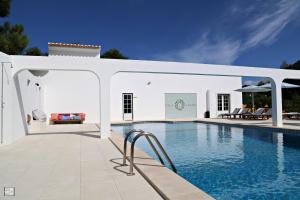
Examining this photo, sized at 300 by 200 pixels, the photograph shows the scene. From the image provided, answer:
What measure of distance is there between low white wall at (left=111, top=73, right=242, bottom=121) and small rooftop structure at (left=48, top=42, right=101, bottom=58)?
2714 mm

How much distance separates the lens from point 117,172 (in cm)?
434

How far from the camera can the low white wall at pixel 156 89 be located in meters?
18.1

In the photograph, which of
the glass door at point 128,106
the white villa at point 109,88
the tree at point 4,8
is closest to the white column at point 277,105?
the white villa at point 109,88

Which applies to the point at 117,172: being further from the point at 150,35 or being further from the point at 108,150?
the point at 150,35

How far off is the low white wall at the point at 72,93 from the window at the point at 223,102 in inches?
444

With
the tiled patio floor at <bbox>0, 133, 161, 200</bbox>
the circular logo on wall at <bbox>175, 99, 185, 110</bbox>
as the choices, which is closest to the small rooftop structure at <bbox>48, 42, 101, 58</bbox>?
the circular logo on wall at <bbox>175, 99, 185, 110</bbox>

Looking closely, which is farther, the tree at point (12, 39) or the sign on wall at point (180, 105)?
the sign on wall at point (180, 105)

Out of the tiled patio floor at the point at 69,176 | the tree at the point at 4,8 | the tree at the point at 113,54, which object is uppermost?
the tree at the point at 113,54

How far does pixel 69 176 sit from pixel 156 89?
1535 centimetres

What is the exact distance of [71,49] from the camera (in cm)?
1727

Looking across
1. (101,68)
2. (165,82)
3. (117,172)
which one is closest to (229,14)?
(165,82)

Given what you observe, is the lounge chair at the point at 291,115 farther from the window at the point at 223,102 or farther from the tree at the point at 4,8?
the tree at the point at 4,8

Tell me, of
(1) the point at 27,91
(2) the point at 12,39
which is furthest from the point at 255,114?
(2) the point at 12,39

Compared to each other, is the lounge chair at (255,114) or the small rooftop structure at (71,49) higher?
the small rooftop structure at (71,49)
